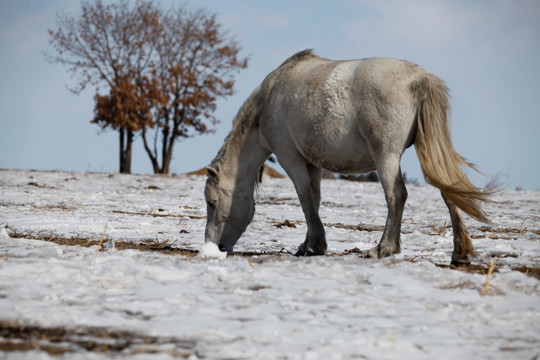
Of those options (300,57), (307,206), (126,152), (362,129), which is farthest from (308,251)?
(126,152)

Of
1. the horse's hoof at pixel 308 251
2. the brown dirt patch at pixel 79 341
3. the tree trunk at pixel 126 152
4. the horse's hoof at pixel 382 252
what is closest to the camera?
the brown dirt patch at pixel 79 341

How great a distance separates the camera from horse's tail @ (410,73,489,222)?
17.1 feet

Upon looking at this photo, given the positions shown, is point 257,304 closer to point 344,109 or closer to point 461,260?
point 344,109

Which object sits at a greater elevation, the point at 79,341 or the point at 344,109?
the point at 344,109

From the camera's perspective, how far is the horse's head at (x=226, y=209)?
21.7 feet

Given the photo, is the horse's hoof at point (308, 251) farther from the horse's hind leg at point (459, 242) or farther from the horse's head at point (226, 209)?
the horse's hind leg at point (459, 242)

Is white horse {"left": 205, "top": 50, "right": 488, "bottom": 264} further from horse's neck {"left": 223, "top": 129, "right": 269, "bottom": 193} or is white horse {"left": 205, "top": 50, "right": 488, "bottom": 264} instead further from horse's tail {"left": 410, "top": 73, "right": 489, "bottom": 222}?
horse's neck {"left": 223, "top": 129, "right": 269, "bottom": 193}

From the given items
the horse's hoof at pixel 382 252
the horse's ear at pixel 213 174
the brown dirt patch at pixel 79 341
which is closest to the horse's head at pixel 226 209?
the horse's ear at pixel 213 174

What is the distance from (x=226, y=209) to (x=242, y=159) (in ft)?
1.92

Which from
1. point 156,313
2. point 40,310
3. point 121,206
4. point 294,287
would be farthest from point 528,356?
point 121,206

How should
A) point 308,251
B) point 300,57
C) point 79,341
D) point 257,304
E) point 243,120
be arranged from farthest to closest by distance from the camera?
point 243,120
point 300,57
point 308,251
point 257,304
point 79,341

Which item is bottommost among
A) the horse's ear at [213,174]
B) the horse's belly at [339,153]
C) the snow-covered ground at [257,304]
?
the snow-covered ground at [257,304]

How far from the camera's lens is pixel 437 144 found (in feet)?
17.3

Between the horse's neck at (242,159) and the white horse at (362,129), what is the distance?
0.18m
